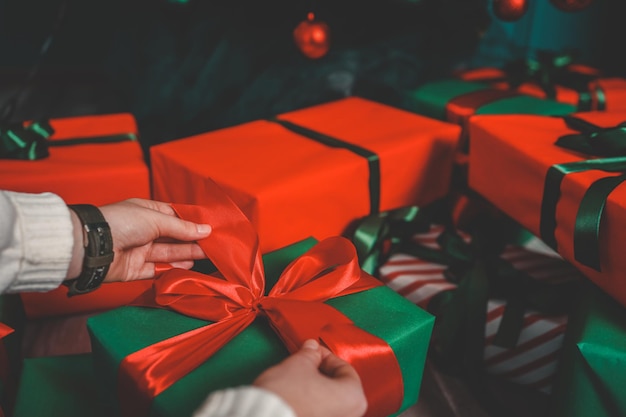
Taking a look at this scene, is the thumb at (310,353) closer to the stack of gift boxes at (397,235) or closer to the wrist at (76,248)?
the stack of gift boxes at (397,235)

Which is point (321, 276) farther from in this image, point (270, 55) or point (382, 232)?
point (270, 55)

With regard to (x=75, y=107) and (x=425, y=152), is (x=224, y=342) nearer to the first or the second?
(x=425, y=152)

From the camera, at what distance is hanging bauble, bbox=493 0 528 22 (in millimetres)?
1088

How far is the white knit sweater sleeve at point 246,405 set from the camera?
1.27 feet

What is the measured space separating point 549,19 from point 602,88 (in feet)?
1.39

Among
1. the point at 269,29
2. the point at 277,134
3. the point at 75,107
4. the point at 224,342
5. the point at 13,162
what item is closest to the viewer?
the point at 224,342

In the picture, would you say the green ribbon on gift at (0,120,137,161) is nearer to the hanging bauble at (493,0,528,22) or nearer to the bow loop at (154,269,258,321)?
the bow loop at (154,269,258,321)

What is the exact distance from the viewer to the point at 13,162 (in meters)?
0.88

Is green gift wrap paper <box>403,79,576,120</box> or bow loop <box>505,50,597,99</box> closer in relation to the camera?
green gift wrap paper <box>403,79,576,120</box>

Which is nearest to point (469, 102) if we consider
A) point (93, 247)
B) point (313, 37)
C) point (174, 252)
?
point (313, 37)

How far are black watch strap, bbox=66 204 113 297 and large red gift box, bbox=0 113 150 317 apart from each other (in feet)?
0.83

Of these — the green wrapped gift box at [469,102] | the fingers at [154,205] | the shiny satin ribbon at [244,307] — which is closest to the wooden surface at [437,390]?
the shiny satin ribbon at [244,307]

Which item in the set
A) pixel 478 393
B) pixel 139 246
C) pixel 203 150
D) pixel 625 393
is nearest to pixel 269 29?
pixel 203 150

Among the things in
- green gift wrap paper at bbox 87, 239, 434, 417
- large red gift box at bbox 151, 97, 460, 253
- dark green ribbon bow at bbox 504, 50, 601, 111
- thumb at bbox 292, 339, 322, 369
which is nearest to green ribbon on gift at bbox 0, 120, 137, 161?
large red gift box at bbox 151, 97, 460, 253
